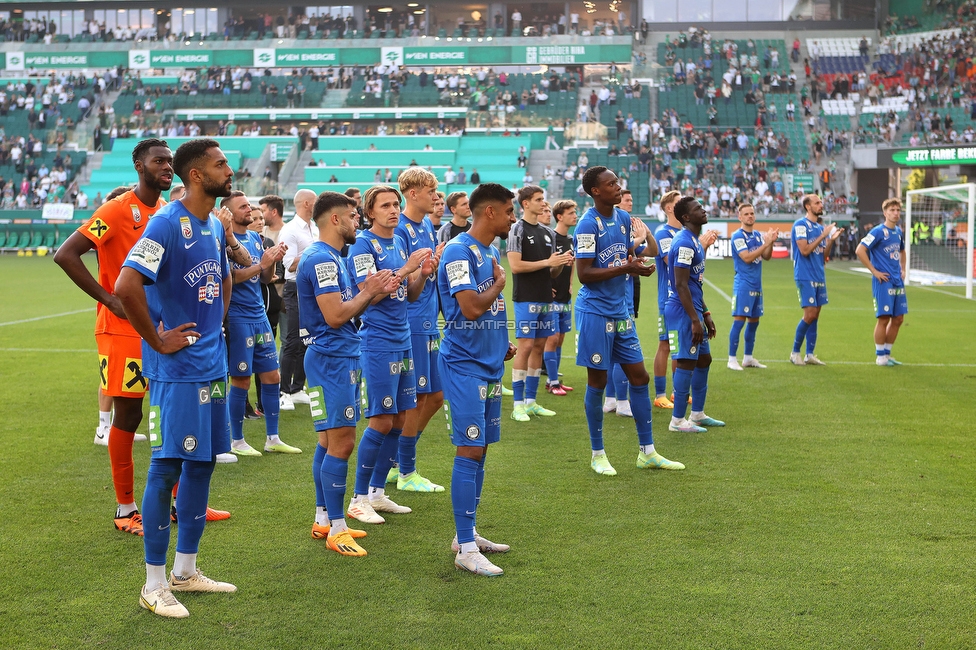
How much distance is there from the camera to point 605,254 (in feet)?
24.0

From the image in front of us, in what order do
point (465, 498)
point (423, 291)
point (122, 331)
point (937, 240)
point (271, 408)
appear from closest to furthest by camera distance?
point (465, 498) < point (122, 331) < point (423, 291) < point (271, 408) < point (937, 240)

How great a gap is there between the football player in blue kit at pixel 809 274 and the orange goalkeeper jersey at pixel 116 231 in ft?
31.5

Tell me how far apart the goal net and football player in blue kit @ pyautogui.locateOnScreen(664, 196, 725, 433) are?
62.3 feet

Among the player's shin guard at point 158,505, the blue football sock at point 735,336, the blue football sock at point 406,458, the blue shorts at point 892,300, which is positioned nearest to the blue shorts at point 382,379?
the blue football sock at point 406,458

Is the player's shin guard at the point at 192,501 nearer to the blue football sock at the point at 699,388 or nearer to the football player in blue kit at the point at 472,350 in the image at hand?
the football player in blue kit at the point at 472,350

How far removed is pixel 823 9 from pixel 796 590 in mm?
52772

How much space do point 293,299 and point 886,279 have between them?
27.8ft

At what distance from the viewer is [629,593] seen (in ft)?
15.9

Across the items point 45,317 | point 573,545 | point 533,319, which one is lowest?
point 573,545

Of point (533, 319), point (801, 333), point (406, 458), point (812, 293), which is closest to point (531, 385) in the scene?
point (533, 319)

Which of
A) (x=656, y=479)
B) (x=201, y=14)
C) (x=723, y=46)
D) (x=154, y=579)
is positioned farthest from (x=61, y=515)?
(x=201, y=14)

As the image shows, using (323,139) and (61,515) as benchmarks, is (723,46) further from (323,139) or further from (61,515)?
(61,515)

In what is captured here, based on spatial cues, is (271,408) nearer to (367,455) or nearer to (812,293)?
(367,455)

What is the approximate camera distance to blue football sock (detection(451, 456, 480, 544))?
207 inches
